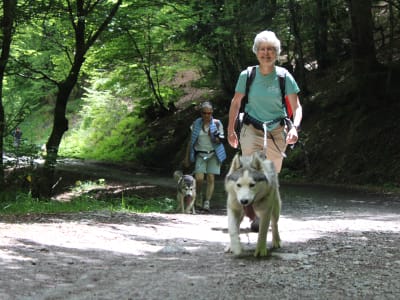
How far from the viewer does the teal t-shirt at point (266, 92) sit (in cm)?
584

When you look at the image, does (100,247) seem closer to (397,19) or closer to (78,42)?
(78,42)

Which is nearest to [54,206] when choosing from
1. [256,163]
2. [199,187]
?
[199,187]

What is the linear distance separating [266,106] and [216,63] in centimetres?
1780

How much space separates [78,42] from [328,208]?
8.49 m

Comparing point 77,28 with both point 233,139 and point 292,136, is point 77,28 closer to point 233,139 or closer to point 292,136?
point 233,139

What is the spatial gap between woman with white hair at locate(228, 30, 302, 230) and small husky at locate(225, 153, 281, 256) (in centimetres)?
67

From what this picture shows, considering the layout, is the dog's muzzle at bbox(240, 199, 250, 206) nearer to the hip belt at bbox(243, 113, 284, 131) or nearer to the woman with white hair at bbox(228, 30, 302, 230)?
the woman with white hair at bbox(228, 30, 302, 230)

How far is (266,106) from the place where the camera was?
588 cm

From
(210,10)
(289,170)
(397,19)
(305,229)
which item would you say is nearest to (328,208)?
(305,229)

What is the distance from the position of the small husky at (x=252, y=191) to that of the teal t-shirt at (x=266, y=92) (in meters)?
0.76

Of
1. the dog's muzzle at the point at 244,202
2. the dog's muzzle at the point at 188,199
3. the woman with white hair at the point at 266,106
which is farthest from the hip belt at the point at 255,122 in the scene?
the dog's muzzle at the point at 188,199

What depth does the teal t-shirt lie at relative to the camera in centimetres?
584

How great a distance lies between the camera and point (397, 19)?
18375 mm

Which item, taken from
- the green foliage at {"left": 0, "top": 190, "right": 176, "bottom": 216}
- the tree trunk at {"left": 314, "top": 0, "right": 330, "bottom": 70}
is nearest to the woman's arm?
the green foliage at {"left": 0, "top": 190, "right": 176, "bottom": 216}
